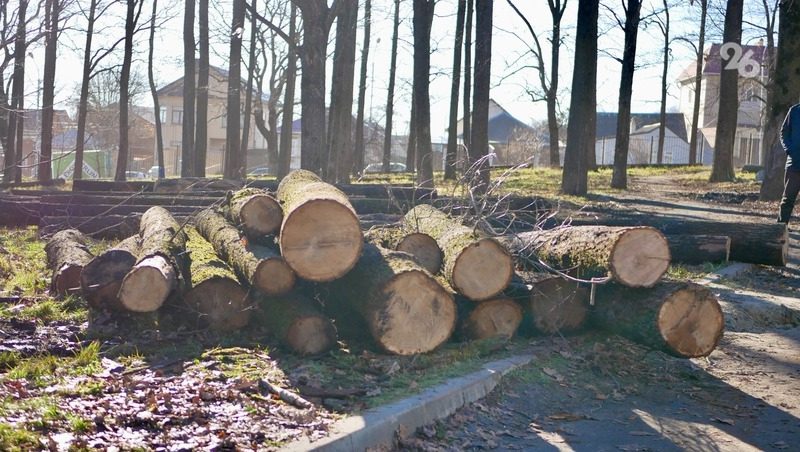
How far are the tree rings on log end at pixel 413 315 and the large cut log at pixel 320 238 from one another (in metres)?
0.46

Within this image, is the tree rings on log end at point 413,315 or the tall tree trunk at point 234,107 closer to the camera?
the tree rings on log end at point 413,315

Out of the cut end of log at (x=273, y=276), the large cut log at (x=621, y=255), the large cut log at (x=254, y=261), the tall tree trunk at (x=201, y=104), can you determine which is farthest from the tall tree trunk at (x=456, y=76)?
the cut end of log at (x=273, y=276)

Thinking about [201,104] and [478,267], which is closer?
[478,267]

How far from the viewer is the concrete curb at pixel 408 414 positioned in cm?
489

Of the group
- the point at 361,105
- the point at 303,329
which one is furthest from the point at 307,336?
the point at 361,105

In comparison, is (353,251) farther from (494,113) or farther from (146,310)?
(494,113)

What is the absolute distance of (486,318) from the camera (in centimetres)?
735

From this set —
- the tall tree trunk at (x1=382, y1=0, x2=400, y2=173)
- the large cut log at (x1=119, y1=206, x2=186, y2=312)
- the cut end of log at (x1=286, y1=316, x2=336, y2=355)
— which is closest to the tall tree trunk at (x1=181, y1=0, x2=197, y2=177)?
the tall tree trunk at (x1=382, y1=0, x2=400, y2=173)

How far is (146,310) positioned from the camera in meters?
7.04

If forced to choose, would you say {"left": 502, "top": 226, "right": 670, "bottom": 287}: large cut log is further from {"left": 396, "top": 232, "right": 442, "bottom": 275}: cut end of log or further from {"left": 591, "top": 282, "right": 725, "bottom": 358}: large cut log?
{"left": 396, "top": 232, "right": 442, "bottom": 275}: cut end of log

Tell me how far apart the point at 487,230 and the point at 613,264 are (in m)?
1.59

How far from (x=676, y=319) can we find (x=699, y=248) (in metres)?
4.66

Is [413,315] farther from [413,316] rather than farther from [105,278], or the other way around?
[105,278]

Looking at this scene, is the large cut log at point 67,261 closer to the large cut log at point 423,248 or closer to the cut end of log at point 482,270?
the large cut log at point 423,248
